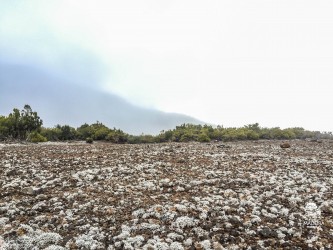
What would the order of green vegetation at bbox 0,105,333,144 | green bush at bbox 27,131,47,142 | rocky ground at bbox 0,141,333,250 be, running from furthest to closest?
green vegetation at bbox 0,105,333,144, green bush at bbox 27,131,47,142, rocky ground at bbox 0,141,333,250

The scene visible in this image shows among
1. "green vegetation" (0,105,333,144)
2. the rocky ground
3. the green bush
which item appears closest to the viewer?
the rocky ground

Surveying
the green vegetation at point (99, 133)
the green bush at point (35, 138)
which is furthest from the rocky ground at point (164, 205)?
the green vegetation at point (99, 133)

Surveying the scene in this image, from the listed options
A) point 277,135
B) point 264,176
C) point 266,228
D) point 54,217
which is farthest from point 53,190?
point 277,135

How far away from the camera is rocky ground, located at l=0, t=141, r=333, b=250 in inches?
352

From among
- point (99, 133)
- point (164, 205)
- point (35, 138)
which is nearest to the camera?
point (164, 205)

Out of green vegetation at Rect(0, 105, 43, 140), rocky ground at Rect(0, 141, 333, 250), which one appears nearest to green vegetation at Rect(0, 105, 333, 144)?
green vegetation at Rect(0, 105, 43, 140)

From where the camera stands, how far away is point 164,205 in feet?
35.5

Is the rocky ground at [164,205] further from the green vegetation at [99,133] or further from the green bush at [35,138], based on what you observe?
the green vegetation at [99,133]

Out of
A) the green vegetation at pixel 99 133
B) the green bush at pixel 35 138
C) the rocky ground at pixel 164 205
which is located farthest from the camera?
the green vegetation at pixel 99 133

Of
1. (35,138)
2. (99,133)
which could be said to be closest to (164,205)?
(35,138)

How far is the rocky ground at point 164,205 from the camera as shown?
352 inches

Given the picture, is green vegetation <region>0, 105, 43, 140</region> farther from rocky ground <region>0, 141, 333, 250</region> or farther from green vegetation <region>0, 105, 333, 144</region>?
rocky ground <region>0, 141, 333, 250</region>

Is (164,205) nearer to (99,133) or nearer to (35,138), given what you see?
(35,138)

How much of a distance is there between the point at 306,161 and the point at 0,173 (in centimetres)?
1483
